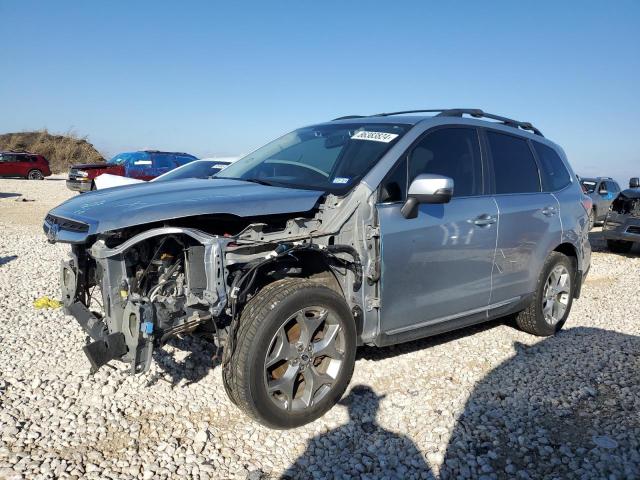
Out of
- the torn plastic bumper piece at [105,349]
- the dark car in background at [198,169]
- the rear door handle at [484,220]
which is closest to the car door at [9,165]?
the dark car in background at [198,169]

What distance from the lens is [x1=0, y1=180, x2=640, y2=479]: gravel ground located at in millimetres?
2785

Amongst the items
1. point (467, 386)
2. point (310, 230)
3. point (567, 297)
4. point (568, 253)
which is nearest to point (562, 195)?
point (568, 253)

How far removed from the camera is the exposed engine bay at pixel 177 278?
2.77 metres

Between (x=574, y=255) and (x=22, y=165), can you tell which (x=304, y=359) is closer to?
(x=574, y=255)

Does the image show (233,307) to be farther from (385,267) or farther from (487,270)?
(487,270)

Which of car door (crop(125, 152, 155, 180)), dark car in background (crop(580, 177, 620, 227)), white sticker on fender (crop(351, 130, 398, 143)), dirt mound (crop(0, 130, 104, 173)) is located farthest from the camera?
dirt mound (crop(0, 130, 104, 173))

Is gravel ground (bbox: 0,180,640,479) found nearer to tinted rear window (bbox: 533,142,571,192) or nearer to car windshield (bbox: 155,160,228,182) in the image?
tinted rear window (bbox: 533,142,571,192)

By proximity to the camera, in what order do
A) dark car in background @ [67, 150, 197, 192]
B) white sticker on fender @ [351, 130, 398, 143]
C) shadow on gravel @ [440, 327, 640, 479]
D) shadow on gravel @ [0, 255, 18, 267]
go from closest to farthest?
shadow on gravel @ [440, 327, 640, 479] < white sticker on fender @ [351, 130, 398, 143] < shadow on gravel @ [0, 255, 18, 267] < dark car in background @ [67, 150, 197, 192]

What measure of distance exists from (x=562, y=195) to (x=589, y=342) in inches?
56.0

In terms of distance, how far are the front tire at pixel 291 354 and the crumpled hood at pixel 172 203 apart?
1.64 feet

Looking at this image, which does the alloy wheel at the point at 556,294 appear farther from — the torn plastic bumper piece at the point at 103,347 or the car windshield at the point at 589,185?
the car windshield at the point at 589,185

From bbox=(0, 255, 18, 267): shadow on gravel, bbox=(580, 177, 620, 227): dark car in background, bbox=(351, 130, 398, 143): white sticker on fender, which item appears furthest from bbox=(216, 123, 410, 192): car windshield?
bbox=(580, 177, 620, 227): dark car in background

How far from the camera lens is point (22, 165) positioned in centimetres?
2900

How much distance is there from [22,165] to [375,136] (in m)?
30.8
